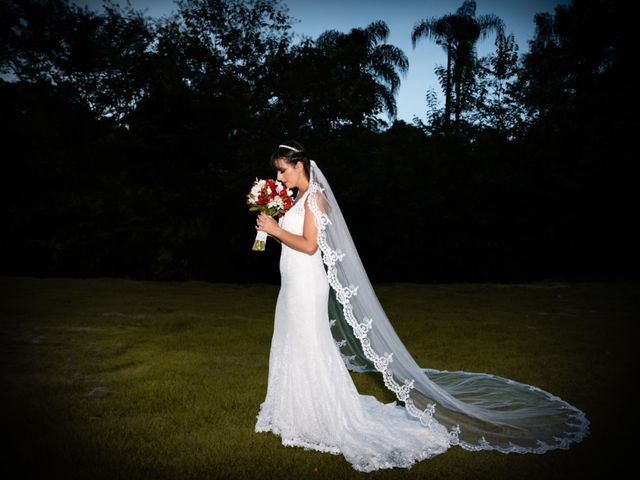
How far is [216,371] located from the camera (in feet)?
20.4

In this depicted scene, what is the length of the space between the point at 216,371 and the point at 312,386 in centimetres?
241

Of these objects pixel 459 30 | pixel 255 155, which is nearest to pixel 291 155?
pixel 255 155

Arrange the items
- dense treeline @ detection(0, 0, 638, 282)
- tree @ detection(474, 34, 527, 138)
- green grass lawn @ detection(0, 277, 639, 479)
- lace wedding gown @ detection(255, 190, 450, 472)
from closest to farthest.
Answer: green grass lawn @ detection(0, 277, 639, 479), lace wedding gown @ detection(255, 190, 450, 472), dense treeline @ detection(0, 0, 638, 282), tree @ detection(474, 34, 527, 138)

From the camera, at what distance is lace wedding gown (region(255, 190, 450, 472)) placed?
4051 mm

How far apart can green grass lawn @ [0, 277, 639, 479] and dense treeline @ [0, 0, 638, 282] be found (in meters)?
2.83

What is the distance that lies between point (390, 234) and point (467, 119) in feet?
20.3

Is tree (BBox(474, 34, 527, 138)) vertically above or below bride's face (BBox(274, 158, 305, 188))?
above

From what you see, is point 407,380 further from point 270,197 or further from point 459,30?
point 459,30

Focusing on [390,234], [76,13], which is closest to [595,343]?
[390,234]

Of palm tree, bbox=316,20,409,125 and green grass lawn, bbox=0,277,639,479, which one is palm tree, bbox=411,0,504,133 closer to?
palm tree, bbox=316,20,409,125

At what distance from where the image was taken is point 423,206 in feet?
51.3

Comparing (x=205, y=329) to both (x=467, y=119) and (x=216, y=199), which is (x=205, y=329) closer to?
(x=216, y=199)

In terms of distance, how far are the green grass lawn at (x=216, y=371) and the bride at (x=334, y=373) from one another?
0.18 m

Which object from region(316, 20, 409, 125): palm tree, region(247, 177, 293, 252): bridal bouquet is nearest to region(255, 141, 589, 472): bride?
region(247, 177, 293, 252): bridal bouquet
